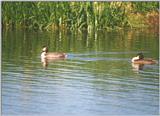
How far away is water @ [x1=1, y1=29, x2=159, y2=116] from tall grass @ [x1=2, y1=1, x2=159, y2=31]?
4265 millimetres

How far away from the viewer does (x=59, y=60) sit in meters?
21.6

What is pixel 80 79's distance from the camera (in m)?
17.0

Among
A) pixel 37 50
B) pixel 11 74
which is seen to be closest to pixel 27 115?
pixel 11 74

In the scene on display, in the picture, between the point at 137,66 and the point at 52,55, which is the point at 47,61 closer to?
the point at 52,55

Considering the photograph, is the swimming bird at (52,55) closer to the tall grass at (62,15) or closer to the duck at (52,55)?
the duck at (52,55)

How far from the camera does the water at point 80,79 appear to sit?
13.6 metres

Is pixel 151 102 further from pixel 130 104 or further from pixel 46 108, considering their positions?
pixel 46 108

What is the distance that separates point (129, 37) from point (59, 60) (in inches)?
385

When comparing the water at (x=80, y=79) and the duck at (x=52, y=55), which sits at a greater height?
the duck at (x=52, y=55)

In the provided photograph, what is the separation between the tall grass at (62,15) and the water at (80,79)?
4.26 metres

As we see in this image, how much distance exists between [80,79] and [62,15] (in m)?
15.8

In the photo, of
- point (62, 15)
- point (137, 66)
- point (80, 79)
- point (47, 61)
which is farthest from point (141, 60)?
point (62, 15)

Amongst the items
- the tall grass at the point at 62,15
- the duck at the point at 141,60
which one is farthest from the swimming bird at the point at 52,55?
the tall grass at the point at 62,15

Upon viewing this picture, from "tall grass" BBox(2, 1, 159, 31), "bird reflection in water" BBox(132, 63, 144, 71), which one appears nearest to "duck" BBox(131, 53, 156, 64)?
"bird reflection in water" BBox(132, 63, 144, 71)
